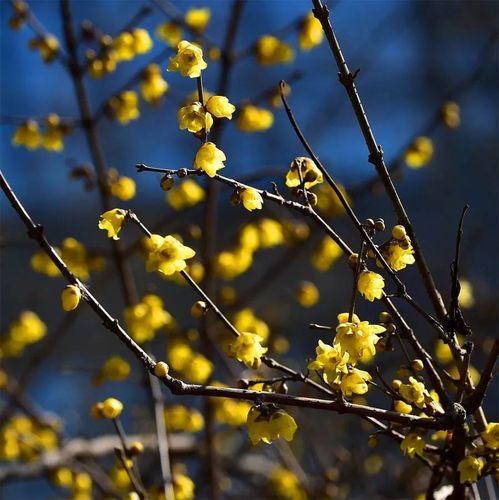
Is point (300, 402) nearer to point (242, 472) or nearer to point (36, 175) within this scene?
point (242, 472)

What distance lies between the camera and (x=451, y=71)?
35.2ft

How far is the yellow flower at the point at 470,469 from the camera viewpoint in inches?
42.7

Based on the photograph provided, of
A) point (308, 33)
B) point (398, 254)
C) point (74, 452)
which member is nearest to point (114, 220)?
point (398, 254)

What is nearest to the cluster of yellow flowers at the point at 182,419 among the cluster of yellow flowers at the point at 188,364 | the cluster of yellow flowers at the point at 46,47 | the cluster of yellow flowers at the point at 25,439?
the cluster of yellow flowers at the point at 188,364

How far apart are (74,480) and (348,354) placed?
1.56m

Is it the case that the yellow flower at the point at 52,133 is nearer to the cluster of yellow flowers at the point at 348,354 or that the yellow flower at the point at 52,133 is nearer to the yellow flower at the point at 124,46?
the yellow flower at the point at 124,46

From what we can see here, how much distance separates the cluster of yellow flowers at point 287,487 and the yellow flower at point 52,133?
4.03 ft

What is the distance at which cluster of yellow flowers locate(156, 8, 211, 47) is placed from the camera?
95.9 inches

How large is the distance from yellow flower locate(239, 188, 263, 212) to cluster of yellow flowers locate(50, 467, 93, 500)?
146 centimetres

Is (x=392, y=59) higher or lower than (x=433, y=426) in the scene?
higher

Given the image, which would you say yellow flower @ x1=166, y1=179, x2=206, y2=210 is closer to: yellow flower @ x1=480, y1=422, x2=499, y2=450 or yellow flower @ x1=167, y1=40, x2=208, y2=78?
yellow flower @ x1=167, y1=40, x2=208, y2=78

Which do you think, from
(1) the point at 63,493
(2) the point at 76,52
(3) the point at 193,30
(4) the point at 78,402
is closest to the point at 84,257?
(2) the point at 76,52

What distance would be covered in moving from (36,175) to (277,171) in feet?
34.3

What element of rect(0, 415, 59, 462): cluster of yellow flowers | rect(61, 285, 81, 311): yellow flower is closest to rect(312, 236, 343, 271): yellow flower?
rect(0, 415, 59, 462): cluster of yellow flowers
